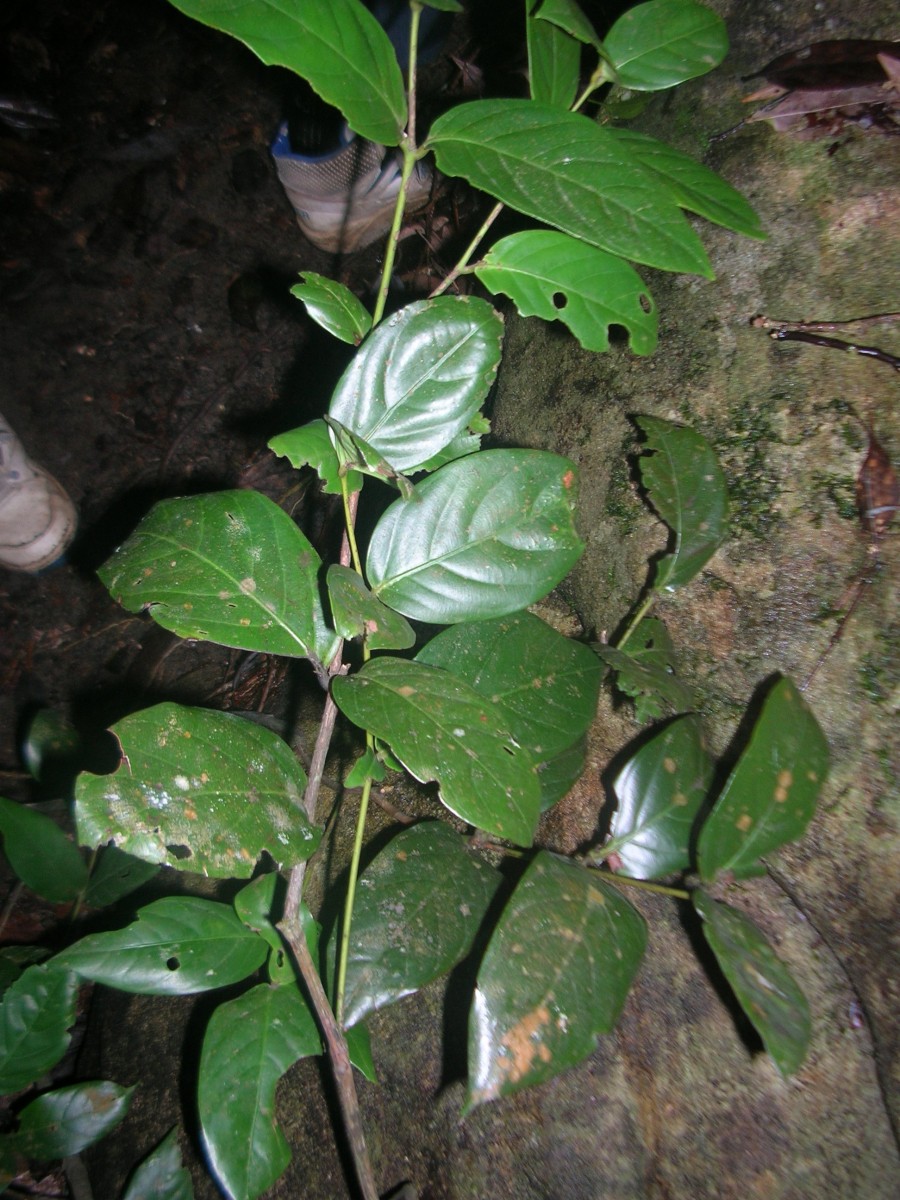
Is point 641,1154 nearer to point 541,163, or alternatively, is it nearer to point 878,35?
point 541,163

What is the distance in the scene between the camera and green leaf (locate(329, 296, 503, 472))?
0.89 metres

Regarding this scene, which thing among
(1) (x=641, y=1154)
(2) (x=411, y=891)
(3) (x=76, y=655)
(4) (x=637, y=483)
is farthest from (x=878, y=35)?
(3) (x=76, y=655)

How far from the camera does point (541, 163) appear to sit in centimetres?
75

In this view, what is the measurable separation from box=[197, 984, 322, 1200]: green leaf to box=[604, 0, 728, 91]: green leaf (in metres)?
1.51

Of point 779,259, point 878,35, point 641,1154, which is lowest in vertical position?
point 641,1154

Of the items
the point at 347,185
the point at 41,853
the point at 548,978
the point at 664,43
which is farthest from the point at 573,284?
the point at 347,185

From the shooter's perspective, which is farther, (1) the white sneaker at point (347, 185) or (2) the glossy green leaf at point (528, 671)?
(1) the white sneaker at point (347, 185)

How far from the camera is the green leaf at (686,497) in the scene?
1.09 m

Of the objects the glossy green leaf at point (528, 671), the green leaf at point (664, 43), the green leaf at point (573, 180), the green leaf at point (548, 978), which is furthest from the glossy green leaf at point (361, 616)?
the green leaf at point (664, 43)

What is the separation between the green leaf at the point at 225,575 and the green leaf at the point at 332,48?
1.48ft

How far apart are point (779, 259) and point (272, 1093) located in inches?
62.1

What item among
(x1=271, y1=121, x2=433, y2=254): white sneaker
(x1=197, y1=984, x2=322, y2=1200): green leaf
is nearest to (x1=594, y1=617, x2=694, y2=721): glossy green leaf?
(x1=197, y1=984, x2=322, y2=1200): green leaf

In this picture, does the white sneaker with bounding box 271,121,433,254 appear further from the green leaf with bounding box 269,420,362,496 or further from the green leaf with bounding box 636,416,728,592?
the green leaf with bounding box 269,420,362,496

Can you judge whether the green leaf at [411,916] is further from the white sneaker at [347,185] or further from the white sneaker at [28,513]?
the white sneaker at [347,185]
